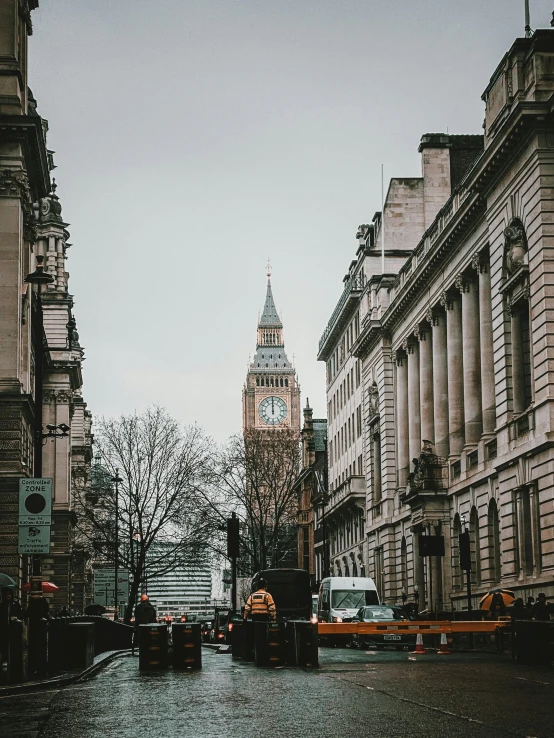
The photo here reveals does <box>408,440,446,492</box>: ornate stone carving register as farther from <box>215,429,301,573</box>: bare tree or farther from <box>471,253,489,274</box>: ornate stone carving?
<box>215,429,301,573</box>: bare tree

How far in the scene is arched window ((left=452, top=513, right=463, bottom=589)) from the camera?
55.4 meters

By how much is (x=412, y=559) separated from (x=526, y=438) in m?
23.6

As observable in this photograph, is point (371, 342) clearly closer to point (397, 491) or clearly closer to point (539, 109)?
point (397, 491)

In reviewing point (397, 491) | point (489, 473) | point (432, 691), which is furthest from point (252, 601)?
point (397, 491)

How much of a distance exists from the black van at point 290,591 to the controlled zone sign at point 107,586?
9.47 meters

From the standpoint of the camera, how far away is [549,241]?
40.1 meters

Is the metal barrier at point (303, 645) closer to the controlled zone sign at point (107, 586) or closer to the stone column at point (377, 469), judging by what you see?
the controlled zone sign at point (107, 586)

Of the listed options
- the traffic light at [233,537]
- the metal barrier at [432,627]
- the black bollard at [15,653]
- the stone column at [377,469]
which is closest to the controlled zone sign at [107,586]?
the stone column at [377,469]

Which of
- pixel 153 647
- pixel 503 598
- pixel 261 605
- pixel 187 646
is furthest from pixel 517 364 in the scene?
pixel 153 647

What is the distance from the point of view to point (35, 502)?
84.1ft

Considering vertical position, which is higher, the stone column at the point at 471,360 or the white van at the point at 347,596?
the stone column at the point at 471,360

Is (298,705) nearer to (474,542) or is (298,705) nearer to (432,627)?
(432,627)

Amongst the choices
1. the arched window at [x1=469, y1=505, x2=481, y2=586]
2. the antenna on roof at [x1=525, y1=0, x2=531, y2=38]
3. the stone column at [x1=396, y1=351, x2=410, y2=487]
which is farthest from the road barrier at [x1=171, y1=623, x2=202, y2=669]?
the stone column at [x1=396, y1=351, x2=410, y2=487]

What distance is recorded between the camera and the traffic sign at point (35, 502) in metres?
25.5
